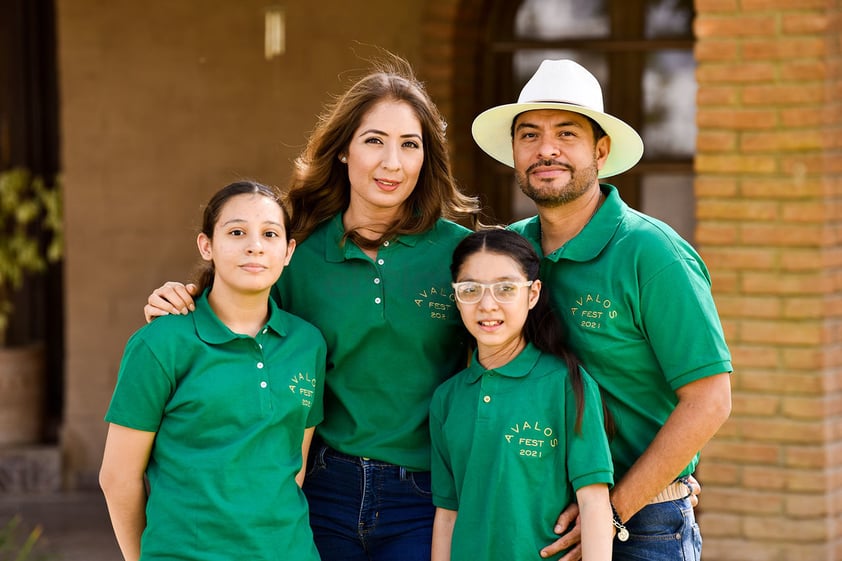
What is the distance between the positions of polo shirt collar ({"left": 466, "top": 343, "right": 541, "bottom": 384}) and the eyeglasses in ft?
0.46

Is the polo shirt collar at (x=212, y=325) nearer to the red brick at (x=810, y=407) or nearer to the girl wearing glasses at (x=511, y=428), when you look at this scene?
the girl wearing glasses at (x=511, y=428)

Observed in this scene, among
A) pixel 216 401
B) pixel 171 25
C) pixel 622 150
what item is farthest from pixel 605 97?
pixel 216 401

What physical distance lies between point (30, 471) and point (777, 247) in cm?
429

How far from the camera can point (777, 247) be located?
5.04 metres

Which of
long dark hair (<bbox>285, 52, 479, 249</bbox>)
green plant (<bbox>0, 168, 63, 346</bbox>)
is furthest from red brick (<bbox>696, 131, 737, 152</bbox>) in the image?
green plant (<bbox>0, 168, 63, 346</bbox>)

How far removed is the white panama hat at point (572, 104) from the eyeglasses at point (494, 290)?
48 cm

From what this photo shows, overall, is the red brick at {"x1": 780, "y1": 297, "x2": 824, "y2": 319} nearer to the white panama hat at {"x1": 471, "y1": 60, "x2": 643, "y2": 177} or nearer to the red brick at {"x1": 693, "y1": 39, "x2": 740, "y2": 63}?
the red brick at {"x1": 693, "y1": 39, "x2": 740, "y2": 63}

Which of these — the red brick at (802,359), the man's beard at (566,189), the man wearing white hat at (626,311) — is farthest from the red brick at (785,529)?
the man's beard at (566,189)

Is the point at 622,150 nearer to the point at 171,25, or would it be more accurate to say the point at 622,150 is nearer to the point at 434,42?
the point at 434,42

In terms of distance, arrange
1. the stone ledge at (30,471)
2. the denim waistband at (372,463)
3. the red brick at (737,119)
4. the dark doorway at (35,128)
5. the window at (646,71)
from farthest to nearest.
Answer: the dark doorway at (35,128), the stone ledge at (30,471), the window at (646,71), the red brick at (737,119), the denim waistband at (372,463)

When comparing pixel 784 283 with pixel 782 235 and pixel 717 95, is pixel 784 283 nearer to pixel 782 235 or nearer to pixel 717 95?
pixel 782 235

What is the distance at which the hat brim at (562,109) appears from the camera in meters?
3.19

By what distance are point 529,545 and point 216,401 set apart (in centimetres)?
81

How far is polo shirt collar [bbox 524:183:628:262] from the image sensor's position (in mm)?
3062
